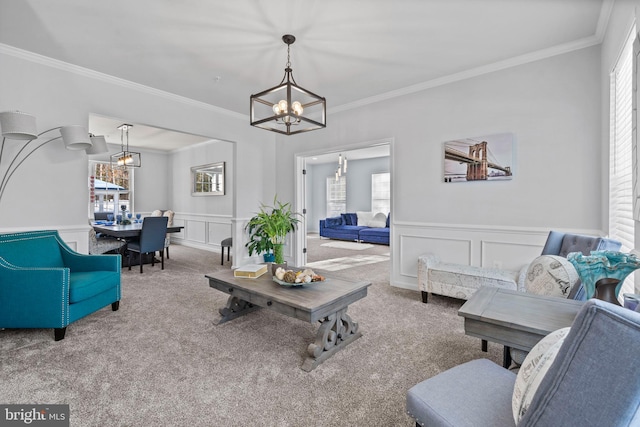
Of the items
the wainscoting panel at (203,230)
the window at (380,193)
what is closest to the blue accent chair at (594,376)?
the wainscoting panel at (203,230)

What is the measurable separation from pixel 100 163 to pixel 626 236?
9337mm

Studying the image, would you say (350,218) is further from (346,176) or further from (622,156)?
(622,156)

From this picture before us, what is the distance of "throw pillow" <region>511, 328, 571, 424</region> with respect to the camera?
2.60ft

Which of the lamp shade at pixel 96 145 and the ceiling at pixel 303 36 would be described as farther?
the lamp shade at pixel 96 145

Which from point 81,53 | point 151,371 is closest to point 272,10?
point 81,53

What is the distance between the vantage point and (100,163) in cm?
729

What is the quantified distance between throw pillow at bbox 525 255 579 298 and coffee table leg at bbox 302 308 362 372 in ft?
4.52

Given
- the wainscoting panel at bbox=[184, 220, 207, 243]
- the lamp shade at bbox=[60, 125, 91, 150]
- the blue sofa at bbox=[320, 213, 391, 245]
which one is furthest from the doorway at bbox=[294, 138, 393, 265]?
the lamp shade at bbox=[60, 125, 91, 150]

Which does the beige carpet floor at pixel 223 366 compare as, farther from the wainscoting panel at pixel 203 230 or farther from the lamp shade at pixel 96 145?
the wainscoting panel at pixel 203 230

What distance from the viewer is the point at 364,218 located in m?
9.04

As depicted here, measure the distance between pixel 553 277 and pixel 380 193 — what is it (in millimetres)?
7387

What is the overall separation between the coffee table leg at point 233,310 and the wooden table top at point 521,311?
212 cm

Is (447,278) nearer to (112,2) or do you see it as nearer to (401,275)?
(401,275)

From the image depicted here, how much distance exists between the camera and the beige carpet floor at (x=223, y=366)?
5.36 ft
